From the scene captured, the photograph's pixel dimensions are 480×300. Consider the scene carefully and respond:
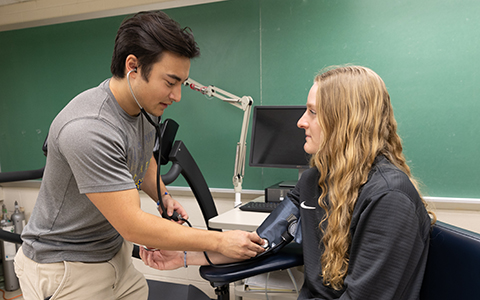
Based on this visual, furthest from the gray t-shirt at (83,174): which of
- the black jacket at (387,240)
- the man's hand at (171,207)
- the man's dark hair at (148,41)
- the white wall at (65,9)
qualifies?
the white wall at (65,9)

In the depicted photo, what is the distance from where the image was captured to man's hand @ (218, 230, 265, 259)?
1176 mm

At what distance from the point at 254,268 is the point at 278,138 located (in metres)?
1.08

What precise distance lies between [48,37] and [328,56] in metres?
2.14

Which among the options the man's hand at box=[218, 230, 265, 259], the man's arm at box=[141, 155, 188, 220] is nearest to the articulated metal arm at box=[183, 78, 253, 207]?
the man's arm at box=[141, 155, 188, 220]

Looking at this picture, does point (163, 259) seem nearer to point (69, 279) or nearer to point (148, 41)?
point (69, 279)

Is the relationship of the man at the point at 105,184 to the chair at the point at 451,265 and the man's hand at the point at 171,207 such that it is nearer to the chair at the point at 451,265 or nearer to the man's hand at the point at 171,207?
the man's hand at the point at 171,207

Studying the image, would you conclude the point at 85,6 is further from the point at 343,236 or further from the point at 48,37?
the point at 343,236

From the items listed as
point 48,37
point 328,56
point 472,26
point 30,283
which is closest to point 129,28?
point 30,283

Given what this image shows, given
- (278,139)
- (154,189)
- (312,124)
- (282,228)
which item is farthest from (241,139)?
(312,124)

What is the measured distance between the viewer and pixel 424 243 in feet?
2.94

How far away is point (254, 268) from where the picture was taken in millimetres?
1154

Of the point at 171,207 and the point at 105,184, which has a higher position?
the point at 105,184

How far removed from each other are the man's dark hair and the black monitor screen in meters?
1.05

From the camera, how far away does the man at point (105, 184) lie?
3.27 feet
